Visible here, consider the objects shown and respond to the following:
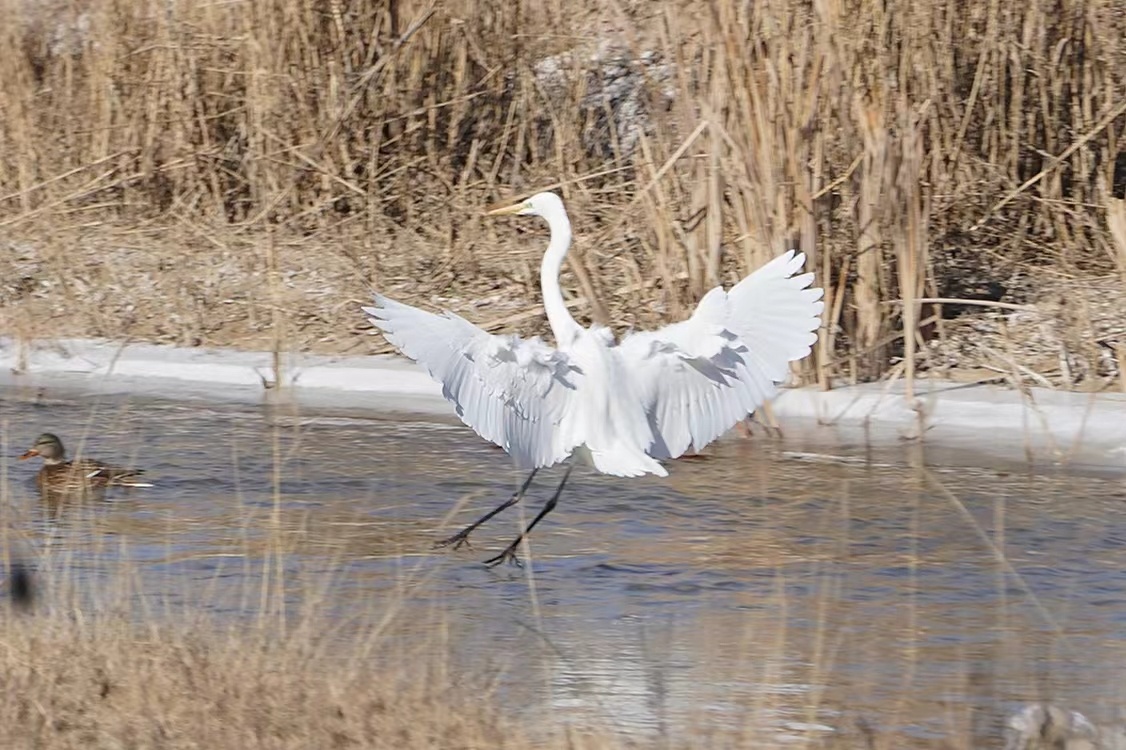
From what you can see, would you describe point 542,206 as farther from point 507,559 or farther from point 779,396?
point 779,396

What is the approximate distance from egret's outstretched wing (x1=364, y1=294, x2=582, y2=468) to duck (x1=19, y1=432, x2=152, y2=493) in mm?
1542

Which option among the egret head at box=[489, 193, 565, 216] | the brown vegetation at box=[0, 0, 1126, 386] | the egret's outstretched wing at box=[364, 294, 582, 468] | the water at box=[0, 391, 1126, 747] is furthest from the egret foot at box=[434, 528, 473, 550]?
the brown vegetation at box=[0, 0, 1126, 386]

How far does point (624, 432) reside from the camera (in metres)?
6.28

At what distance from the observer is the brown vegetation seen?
30.7ft

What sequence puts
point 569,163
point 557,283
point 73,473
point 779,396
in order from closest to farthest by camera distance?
1. point 557,283
2. point 73,473
3. point 779,396
4. point 569,163

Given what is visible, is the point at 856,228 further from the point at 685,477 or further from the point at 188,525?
the point at 188,525

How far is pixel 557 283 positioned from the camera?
22.2 ft

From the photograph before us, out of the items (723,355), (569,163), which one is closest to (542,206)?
(723,355)

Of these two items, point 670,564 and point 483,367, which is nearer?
point 483,367

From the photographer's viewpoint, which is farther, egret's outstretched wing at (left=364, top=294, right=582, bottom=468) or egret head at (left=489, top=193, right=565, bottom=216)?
egret head at (left=489, top=193, right=565, bottom=216)

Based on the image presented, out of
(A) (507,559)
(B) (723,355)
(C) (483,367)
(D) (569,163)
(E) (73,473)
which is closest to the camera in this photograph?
(C) (483,367)

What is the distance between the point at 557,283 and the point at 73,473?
2031 mm

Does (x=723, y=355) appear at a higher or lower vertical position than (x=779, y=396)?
higher

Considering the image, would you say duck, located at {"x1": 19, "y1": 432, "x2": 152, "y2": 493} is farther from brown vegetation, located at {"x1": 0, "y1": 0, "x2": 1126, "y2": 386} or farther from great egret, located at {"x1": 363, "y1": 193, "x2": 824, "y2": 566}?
brown vegetation, located at {"x1": 0, "y1": 0, "x2": 1126, "y2": 386}
